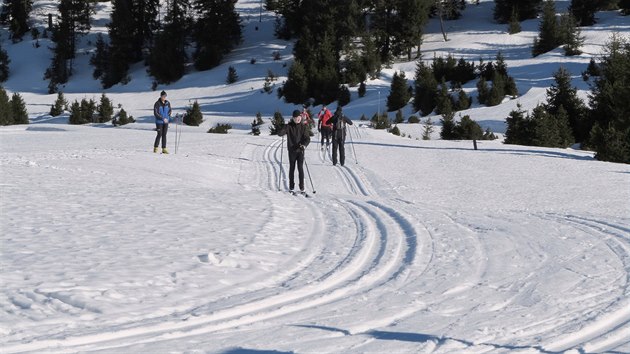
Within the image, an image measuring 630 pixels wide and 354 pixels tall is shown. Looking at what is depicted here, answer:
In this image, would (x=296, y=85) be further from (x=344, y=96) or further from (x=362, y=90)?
(x=362, y=90)

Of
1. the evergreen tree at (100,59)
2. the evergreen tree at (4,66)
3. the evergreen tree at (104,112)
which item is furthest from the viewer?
the evergreen tree at (4,66)

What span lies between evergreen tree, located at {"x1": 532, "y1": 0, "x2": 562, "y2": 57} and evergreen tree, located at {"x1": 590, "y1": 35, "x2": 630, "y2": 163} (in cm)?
1625

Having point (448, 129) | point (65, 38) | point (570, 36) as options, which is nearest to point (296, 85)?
point (448, 129)

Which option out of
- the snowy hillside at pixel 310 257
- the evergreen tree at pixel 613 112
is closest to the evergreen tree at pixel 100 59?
the evergreen tree at pixel 613 112

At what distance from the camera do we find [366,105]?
4338 cm

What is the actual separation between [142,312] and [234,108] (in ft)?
143

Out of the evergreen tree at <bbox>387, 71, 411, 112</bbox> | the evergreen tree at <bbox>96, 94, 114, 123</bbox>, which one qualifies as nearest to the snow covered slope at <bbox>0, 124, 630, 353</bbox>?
the evergreen tree at <bbox>387, 71, 411, 112</bbox>

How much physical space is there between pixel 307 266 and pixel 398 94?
3618 centimetres

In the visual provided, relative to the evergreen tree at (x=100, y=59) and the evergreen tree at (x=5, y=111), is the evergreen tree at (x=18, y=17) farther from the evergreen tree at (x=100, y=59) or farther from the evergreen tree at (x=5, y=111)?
the evergreen tree at (x=5, y=111)

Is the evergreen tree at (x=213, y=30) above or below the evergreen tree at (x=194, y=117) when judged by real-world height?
above

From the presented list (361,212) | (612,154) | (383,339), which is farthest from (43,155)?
(612,154)

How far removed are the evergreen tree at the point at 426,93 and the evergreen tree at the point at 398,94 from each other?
32.5 inches

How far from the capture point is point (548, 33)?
4659 centimetres

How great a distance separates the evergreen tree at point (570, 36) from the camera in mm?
45125
